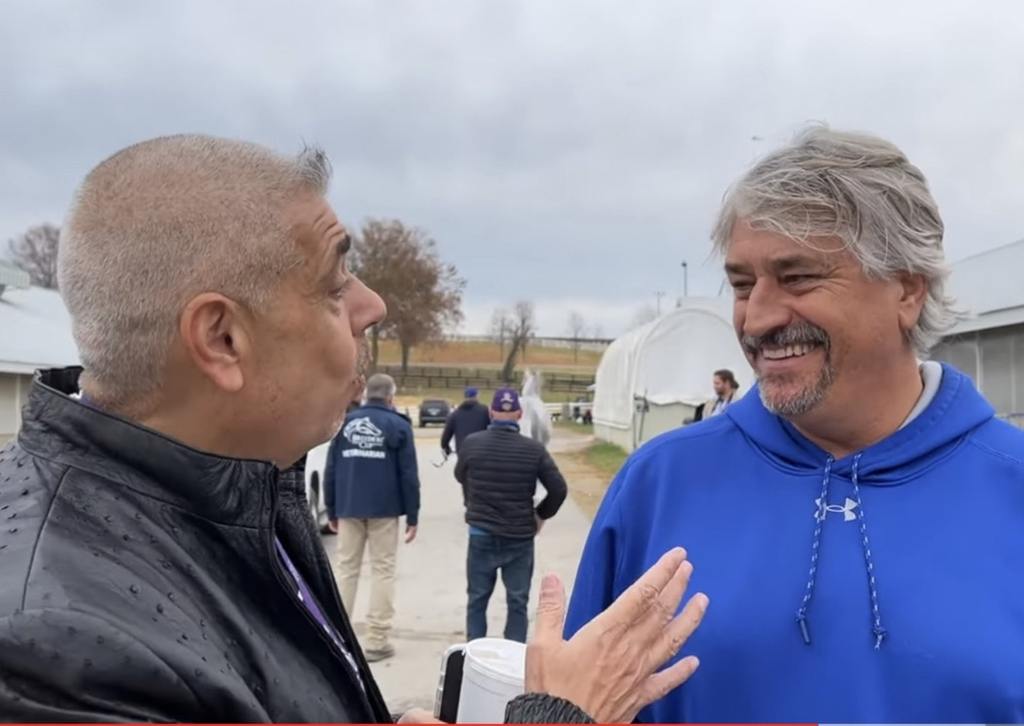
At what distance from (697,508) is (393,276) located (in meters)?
49.2

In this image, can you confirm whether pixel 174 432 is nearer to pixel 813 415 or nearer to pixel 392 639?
pixel 813 415

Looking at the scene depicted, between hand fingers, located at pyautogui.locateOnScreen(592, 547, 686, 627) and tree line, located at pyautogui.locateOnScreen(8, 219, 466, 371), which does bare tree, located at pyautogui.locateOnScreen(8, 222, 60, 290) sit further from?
hand fingers, located at pyautogui.locateOnScreen(592, 547, 686, 627)

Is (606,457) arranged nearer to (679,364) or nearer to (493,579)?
(679,364)

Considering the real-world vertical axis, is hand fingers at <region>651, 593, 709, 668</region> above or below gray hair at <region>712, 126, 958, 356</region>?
below

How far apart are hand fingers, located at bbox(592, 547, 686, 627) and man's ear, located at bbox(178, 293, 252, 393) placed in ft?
2.21

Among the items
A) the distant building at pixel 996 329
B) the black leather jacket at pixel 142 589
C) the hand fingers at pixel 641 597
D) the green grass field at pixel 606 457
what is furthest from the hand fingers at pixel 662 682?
the green grass field at pixel 606 457

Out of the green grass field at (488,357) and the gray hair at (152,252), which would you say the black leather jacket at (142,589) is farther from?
the green grass field at (488,357)

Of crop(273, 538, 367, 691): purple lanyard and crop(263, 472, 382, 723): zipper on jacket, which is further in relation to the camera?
crop(273, 538, 367, 691): purple lanyard

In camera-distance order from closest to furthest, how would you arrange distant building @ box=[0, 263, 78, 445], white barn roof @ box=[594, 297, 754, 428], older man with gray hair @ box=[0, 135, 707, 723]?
older man with gray hair @ box=[0, 135, 707, 723] < distant building @ box=[0, 263, 78, 445] < white barn roof @ box=[594, 297, 754, 428]

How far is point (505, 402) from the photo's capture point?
6293mm

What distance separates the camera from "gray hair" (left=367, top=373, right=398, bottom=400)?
6.72 meters

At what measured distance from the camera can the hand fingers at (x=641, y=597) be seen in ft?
4.02

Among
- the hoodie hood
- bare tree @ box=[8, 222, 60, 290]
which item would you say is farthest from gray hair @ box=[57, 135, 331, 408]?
bare tree @ box=[8, 222, 60, 290]

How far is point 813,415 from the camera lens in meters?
1.76
